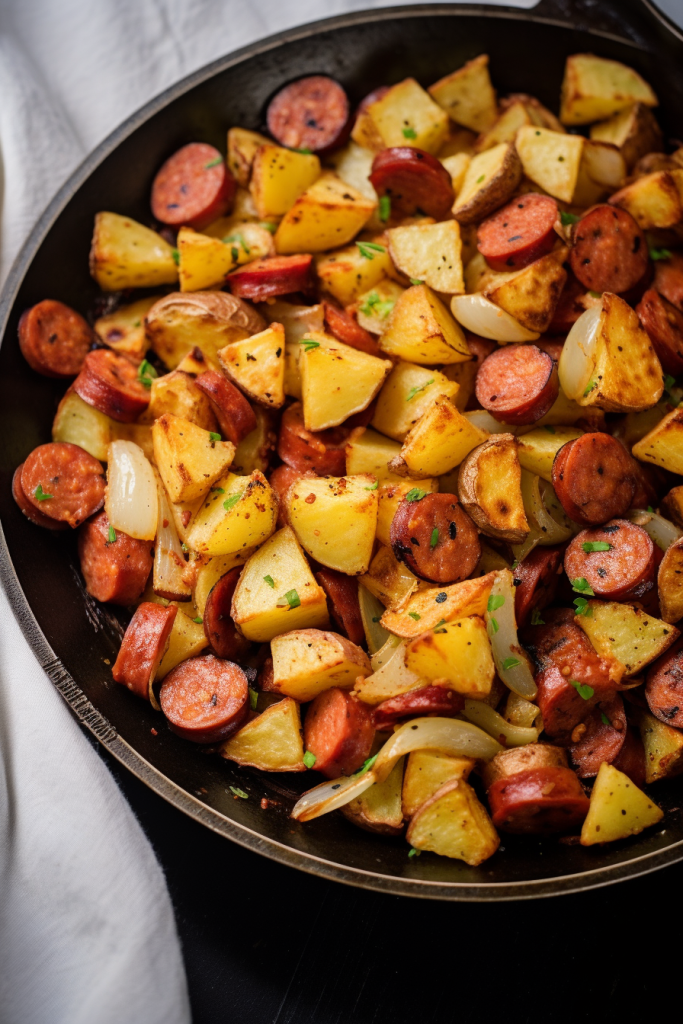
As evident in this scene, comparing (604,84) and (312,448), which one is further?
(604,84)

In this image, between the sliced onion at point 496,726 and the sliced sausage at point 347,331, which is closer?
the sliced onion at point 496,726

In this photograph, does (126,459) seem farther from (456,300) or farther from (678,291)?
(678,291)

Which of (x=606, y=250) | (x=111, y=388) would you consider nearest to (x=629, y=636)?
(x=606, y=250)

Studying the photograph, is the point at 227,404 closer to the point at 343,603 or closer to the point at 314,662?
the point at 343,603

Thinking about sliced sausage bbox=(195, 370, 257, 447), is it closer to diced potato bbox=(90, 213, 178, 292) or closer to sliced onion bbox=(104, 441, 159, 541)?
sliced onion bbox=(104, 441, 159, 541)

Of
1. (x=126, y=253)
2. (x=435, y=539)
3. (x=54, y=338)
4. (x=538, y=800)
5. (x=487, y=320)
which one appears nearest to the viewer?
(x=538, y=800)

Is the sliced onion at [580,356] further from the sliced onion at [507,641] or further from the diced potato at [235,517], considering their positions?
the diced potato at [235,517]

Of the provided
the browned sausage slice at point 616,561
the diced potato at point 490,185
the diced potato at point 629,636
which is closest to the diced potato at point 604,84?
the diced potato at point 490,185
